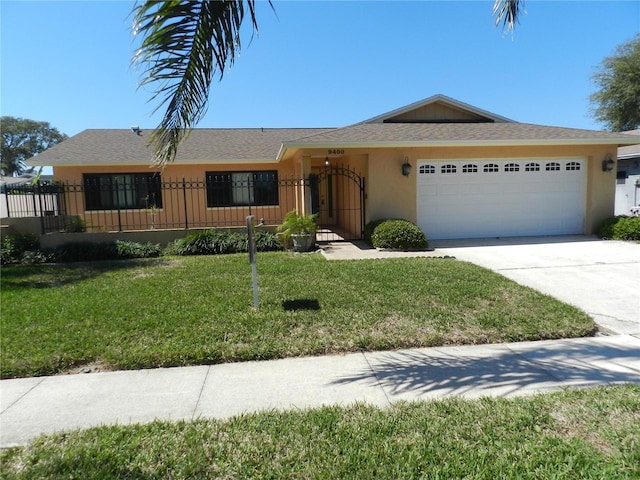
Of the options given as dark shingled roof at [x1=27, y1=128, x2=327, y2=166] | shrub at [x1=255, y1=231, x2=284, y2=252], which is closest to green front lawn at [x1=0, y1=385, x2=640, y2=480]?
shrub at [x1=255, y1=231, x2=284, y2=252]

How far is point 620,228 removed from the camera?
1258cm

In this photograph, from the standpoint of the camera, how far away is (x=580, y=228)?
45.7 ft

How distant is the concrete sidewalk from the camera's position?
378cm

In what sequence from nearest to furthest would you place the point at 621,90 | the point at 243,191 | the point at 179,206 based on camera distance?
the point at 179,206, the point at 243,191, the point at 621,90

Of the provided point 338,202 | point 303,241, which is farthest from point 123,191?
point 338,202

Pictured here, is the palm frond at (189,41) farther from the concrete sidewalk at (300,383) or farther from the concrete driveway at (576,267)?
the concrete driveway at (576,267)

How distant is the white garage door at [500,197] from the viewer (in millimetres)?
13320

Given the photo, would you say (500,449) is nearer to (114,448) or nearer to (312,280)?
(114,448)

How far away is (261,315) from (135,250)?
7388 millimetres

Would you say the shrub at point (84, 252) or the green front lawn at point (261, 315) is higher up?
the shrub at point (84, 252)

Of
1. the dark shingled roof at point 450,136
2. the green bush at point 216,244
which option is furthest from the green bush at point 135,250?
the dark shingled roof at point 450,136

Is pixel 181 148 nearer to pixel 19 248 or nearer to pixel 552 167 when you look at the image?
pixel 19 248

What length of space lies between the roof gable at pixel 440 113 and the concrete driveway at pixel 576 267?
17.1ft

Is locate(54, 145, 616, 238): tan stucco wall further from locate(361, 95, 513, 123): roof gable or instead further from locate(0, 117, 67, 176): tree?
locate(0, 117, 67, 176): tree
